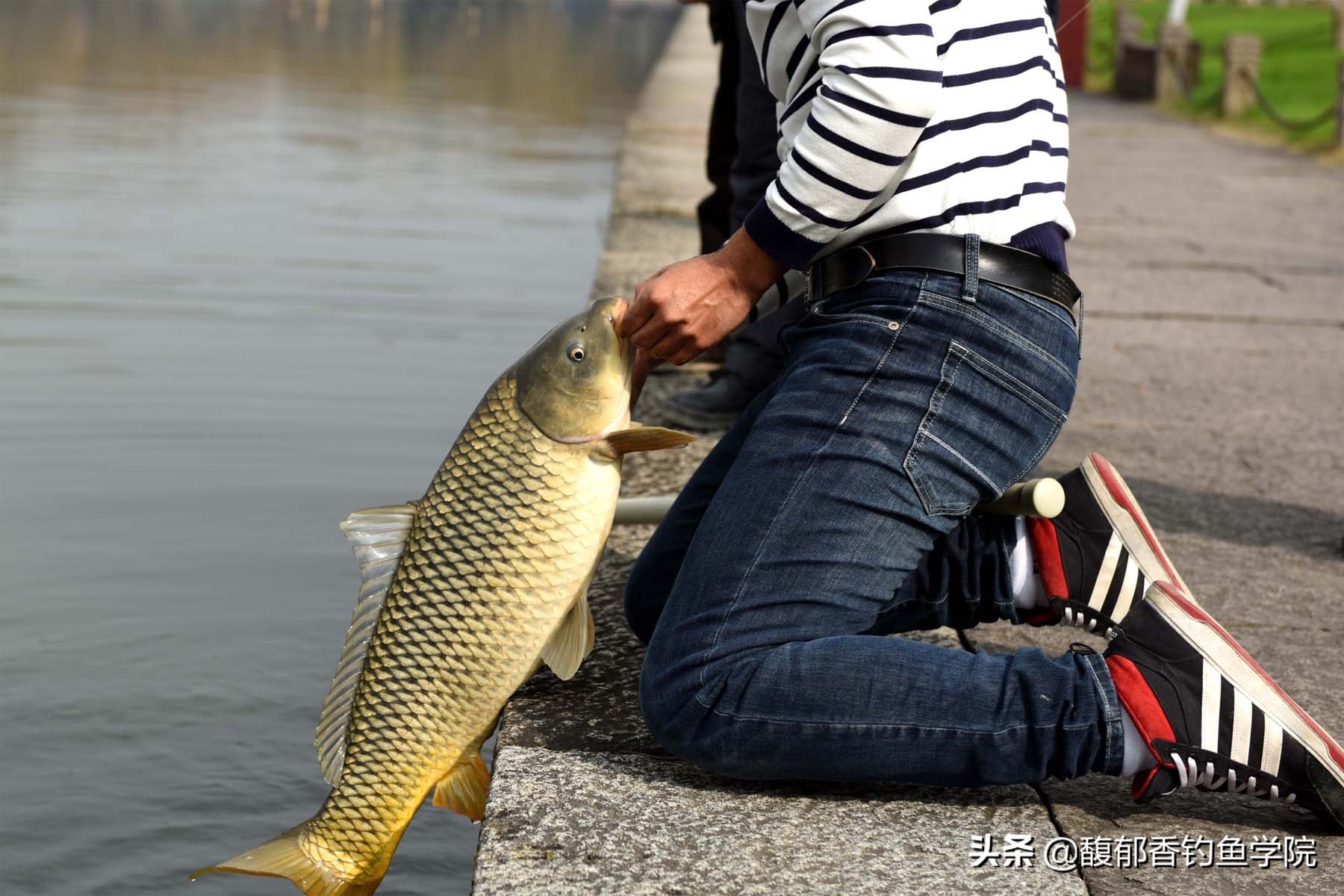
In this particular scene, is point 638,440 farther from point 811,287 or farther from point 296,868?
point 296,868

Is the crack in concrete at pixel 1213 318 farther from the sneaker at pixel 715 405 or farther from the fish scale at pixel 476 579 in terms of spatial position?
the fish scale at pixel 476 579

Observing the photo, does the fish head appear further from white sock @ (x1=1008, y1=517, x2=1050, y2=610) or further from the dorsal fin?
white sock @ (x1=1008, y1=517, x2=1050, y2=610)

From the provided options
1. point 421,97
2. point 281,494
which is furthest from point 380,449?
point 421,97

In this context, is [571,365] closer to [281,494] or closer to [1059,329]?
[1059,329]

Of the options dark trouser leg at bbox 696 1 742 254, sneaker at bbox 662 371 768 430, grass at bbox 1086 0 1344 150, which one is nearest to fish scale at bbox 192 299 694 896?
sneaker at bbox 662 371 768 430

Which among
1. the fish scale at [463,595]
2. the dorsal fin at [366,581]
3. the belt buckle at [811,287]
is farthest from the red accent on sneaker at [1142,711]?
the dorsal fin at [366,581]

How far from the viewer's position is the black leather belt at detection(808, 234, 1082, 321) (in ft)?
7.15

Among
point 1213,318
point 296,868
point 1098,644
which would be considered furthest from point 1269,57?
point 296,868

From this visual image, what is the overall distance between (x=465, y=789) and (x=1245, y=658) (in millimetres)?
1144

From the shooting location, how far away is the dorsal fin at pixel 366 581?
235 cm

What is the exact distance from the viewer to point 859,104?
80.4 inches

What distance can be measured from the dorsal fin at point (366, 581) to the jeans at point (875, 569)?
0.45 meters

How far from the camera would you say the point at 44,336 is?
6.30 metres

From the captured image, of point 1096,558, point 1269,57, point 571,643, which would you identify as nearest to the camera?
point 571,643
